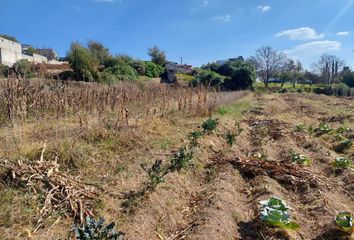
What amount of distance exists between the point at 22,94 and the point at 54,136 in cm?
143

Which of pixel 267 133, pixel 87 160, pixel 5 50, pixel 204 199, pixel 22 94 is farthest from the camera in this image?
pixel 5 50

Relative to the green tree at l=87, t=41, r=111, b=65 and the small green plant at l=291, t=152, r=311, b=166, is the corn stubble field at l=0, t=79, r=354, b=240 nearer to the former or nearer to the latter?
the small green plant at l=291, t=152, r=311, b=166

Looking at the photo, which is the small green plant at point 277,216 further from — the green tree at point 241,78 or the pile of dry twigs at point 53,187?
the green tree at point 241,78

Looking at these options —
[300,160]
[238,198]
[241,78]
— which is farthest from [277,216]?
[241,78]

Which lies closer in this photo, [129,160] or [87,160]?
[87,160]

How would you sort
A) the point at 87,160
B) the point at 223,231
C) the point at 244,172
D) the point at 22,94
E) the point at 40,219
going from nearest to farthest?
the point at 40,219
the point at 223,231
the point at 87,160
the point at 244,172
the point at 22,94

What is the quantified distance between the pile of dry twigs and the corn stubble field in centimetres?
1

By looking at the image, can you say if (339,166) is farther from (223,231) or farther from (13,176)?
(13,176)

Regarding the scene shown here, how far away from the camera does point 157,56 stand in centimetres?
4803

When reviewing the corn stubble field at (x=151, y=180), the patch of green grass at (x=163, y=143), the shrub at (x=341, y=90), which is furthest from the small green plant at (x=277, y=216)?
the shrub at (x=341, y=90)

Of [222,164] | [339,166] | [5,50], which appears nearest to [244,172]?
[222,164]

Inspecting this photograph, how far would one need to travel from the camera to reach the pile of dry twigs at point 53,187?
3.38m

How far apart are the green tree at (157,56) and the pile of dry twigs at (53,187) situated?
44.5m

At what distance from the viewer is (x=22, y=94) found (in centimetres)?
636
